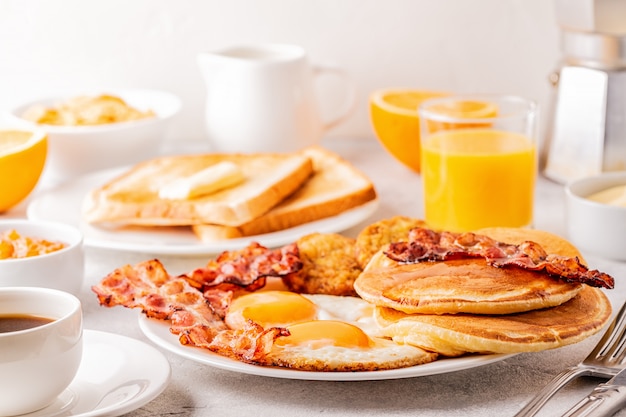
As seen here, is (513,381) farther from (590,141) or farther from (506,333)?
(590,141)

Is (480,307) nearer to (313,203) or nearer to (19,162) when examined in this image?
(313,203)

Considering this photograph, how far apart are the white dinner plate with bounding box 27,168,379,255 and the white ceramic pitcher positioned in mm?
392

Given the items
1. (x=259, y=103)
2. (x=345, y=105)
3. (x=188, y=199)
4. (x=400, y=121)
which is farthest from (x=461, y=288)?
(x=345, y=105)

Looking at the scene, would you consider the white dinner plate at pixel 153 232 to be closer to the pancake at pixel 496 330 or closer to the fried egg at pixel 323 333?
the fried egg at pixel 323 333

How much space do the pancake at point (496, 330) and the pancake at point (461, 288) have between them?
15mm

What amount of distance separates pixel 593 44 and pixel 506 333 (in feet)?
3.67

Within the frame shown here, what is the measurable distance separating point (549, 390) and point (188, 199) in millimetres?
900

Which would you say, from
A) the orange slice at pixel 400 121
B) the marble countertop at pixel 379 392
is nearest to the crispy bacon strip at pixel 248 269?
the marble countertop at pixel 379 392

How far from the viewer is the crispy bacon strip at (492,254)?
1.25 meters

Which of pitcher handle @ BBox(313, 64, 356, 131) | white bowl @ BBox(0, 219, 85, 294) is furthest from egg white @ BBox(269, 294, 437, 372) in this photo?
pitcher handle @ BBox(313, 64, 356, 131)

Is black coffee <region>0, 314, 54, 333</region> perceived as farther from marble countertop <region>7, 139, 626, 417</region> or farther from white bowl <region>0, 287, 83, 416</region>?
marble countertop <region>7, 139, 626, 417</region>

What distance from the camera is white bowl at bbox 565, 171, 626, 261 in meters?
1.71

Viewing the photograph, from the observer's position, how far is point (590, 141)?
7.06 ft

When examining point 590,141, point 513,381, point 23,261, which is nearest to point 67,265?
point 23,261
